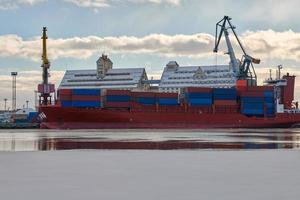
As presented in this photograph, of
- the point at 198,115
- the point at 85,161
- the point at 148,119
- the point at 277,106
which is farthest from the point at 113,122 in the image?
the point at 85,161

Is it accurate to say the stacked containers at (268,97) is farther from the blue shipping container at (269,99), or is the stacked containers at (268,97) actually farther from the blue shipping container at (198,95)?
the blue shipping container at (198,95)

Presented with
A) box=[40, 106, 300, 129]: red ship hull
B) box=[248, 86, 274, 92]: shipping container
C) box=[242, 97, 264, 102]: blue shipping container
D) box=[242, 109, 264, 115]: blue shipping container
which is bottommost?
box=[40, 106, 300, 129]: red ship hull

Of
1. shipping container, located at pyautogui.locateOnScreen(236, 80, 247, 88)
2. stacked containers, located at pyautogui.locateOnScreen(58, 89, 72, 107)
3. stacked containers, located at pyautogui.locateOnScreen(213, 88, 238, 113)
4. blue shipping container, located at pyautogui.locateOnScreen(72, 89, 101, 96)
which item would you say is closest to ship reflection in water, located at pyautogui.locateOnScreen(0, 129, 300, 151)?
stacked containers, located at pyautogui.locateOnScreen(58, 89, 72, 107)

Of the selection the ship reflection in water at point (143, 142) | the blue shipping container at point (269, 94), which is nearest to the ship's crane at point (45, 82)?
the blue shipping container at point (269, 94)

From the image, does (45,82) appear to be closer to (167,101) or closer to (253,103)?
(167,101)

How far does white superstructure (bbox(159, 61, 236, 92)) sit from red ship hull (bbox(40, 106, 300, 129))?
7543 centimetres

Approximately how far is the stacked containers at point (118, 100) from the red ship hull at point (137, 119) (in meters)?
1.72

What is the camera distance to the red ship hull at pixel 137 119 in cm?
8275

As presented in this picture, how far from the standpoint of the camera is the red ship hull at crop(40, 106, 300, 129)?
82.8 meters

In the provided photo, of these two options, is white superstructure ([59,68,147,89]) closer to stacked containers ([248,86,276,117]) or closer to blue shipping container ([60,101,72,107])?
stacked containers ([248,86,276,117])

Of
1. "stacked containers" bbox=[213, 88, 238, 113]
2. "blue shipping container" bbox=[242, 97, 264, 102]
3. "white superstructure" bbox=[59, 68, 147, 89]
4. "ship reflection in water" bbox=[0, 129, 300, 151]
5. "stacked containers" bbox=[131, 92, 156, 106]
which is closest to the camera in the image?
"ship reflection in water" bbox=[0, 129, 300, 151]

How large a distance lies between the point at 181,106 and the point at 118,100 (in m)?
11.7

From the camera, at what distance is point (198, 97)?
300ft

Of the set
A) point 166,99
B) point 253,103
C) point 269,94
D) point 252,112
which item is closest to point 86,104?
point 166,99
